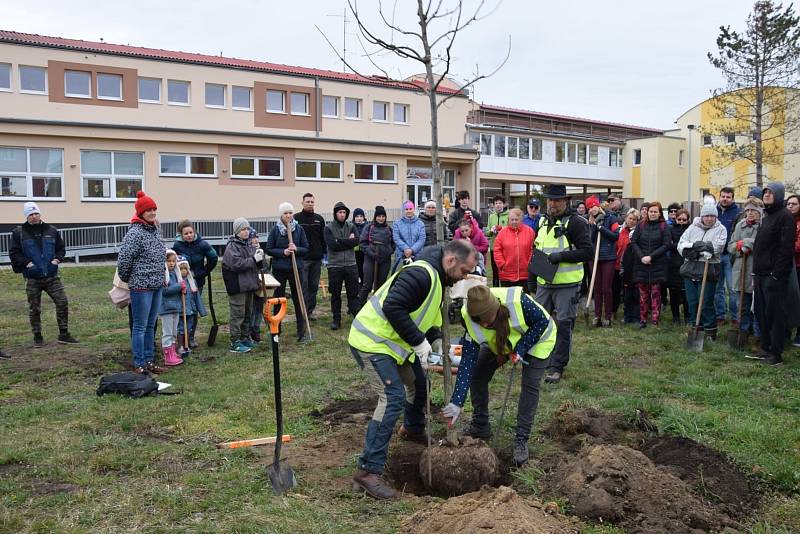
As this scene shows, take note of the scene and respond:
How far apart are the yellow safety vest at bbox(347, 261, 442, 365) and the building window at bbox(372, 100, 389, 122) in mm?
29972

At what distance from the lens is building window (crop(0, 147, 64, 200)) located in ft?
74.8

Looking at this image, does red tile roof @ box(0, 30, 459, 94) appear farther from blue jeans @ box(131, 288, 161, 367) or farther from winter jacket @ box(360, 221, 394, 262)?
blue jeans @ box(131, 288, 161, 367)

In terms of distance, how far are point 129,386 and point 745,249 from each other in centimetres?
782

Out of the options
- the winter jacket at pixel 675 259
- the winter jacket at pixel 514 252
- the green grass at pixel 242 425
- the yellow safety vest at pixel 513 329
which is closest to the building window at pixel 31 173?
the green grass at pixel 242 425

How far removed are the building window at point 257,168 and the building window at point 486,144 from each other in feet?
55.1

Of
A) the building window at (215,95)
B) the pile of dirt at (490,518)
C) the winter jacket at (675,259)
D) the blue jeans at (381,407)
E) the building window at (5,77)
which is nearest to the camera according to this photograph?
the pile of dirt at (490,518)

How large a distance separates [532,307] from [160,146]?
2364cm

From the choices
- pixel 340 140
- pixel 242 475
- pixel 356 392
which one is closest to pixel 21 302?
pixel 356 392

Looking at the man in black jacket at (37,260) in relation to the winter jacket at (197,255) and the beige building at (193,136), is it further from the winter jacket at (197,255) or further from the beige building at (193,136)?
the beige building at (193,136)

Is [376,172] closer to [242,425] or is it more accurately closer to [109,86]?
[109,86]

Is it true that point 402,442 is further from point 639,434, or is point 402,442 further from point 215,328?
point 215,328

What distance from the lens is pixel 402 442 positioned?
555 centimetres

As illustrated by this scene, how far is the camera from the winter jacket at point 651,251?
33.1ft

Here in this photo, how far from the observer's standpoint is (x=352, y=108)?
33125 millimetres
